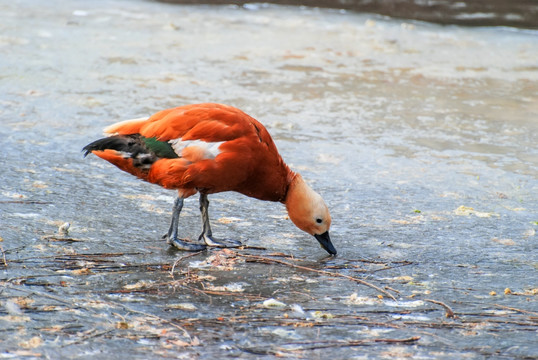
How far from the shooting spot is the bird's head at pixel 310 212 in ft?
13.8

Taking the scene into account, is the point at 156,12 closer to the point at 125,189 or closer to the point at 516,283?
the point at 125,189

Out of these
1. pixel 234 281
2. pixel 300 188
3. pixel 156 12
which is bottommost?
pixel 234 281

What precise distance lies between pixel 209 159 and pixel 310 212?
645 millimetres

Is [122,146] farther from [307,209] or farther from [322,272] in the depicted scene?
[322,272]

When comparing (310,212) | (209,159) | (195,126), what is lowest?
(310,212)

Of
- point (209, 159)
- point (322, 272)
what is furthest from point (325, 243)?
point (209, 159)

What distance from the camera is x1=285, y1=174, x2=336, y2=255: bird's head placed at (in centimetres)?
420

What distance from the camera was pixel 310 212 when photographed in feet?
13.8

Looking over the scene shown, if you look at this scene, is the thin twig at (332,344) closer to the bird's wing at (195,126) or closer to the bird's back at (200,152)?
the bird's back at (200,152)

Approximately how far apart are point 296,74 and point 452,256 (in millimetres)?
4908

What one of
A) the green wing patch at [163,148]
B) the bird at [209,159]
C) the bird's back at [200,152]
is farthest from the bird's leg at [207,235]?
the green wing patch at [163,148]

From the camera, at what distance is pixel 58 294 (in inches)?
133

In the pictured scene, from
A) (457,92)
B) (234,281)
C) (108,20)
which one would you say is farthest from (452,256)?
(108,20)

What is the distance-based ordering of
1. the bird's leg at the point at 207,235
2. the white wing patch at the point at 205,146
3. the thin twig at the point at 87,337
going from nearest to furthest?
the thin twig at the point at 87,337
the white wing patch at the point at 205,146
the bird's leg at the point at 207,235
